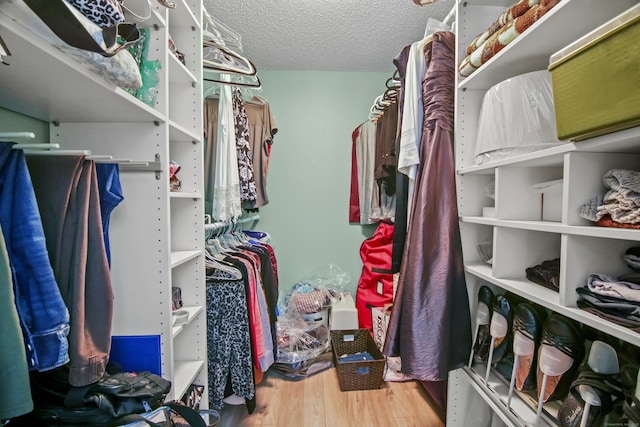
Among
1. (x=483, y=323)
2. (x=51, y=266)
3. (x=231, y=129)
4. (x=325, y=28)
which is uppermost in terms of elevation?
(x=325, y=28)

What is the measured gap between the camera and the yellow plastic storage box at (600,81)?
0.55m

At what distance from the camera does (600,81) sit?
23.5 inches

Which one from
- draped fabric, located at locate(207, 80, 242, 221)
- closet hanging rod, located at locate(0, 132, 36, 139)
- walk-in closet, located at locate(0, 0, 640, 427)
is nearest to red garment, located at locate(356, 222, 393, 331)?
walk-in closet, located at locate(0, 0, 640, 427)

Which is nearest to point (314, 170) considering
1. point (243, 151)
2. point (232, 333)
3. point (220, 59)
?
point (243, 151)

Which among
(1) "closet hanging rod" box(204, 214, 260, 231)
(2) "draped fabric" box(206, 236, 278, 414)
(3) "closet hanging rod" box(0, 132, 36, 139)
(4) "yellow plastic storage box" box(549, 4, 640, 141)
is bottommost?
(2) "draped fabric" box(206, 236, 278, 414)

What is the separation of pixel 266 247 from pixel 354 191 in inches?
39.2

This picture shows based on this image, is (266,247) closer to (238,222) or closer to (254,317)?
(238,222)

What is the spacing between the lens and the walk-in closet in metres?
0.59

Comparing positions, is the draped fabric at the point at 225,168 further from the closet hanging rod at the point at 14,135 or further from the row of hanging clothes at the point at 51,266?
the closet hanging rod at the point at 14,135

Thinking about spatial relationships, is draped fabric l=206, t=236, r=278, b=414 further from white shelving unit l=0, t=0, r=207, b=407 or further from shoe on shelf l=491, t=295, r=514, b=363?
shoe on shelf l=491, t=295, r=514, b=363

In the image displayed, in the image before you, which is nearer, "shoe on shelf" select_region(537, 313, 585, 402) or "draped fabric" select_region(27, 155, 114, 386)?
"draped fabric" select_region(27, 155, 114, 386)

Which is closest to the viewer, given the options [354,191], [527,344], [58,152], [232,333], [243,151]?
[58,152]

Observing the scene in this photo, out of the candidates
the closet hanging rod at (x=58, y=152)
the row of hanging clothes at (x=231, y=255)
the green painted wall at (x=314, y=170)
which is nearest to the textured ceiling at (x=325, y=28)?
the green painted wall at (x=314, y=170)

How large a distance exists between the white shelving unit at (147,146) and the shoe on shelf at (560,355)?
1215 mm
